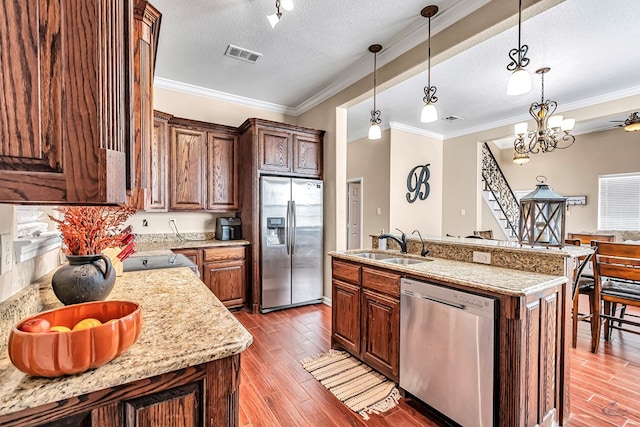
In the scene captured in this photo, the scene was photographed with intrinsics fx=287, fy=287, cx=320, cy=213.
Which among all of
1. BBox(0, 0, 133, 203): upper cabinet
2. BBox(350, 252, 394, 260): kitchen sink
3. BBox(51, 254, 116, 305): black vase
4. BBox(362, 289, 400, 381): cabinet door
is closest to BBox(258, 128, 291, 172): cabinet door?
BBox(350, 252, 394, 260): kitchen sink

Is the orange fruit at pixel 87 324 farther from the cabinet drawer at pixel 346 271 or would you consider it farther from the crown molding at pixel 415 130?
the crown molding at pixel 415 130

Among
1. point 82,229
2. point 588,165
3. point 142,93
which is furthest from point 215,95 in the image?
point 588,165

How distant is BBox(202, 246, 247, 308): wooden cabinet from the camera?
141 inches

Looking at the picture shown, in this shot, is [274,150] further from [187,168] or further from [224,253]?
[224,253]

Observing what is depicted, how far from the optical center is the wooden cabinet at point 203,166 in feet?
11.9

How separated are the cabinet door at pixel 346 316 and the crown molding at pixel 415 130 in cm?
381

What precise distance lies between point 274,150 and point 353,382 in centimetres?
281

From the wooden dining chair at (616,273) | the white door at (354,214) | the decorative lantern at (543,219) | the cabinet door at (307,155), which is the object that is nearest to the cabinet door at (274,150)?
the cabinet door at (307,155)

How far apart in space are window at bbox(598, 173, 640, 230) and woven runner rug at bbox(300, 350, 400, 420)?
6.61 metres

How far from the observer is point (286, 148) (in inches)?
154

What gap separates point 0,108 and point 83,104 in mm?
115

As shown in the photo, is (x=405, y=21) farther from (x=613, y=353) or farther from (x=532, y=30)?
(x=613, y=353)

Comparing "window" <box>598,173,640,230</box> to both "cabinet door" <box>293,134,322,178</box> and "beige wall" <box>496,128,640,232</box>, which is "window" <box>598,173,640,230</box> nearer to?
"beige wall" <box>496,128,640,232</box>

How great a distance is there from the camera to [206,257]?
3.56 metres
